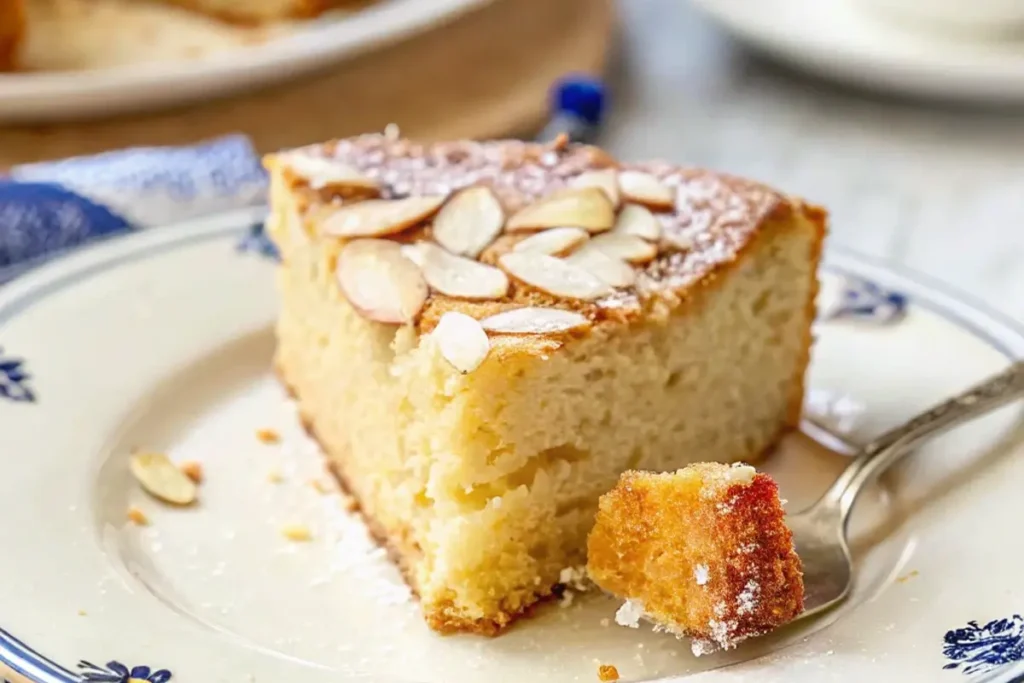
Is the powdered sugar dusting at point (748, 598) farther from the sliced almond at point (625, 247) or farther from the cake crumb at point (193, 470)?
the cake crumb at point (193, 470)

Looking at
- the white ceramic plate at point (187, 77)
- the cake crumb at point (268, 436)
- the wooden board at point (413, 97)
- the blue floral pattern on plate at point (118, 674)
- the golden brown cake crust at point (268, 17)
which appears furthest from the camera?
the golden brown cake crust at point (268, 17)

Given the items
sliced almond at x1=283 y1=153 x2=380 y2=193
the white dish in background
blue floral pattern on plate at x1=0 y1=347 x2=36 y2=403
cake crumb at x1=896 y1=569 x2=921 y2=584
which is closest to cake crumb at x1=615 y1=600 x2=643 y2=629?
cake crumb at x1=896 y1=569 x2=921 y2=584

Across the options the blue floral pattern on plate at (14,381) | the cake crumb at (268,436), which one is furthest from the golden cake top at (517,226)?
the blue floral pattern on plate at (14,381)

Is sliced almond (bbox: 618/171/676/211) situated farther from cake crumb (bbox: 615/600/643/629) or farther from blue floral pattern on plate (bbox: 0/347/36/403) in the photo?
blue floral pattern on plate (bbox: 0/347/36/403)

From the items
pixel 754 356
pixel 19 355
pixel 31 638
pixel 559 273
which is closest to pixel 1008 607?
pixel 754 356

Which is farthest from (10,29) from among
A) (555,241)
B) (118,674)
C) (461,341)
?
(118,674)

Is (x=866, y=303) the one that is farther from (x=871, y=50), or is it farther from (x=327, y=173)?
(x=871, y=50)
